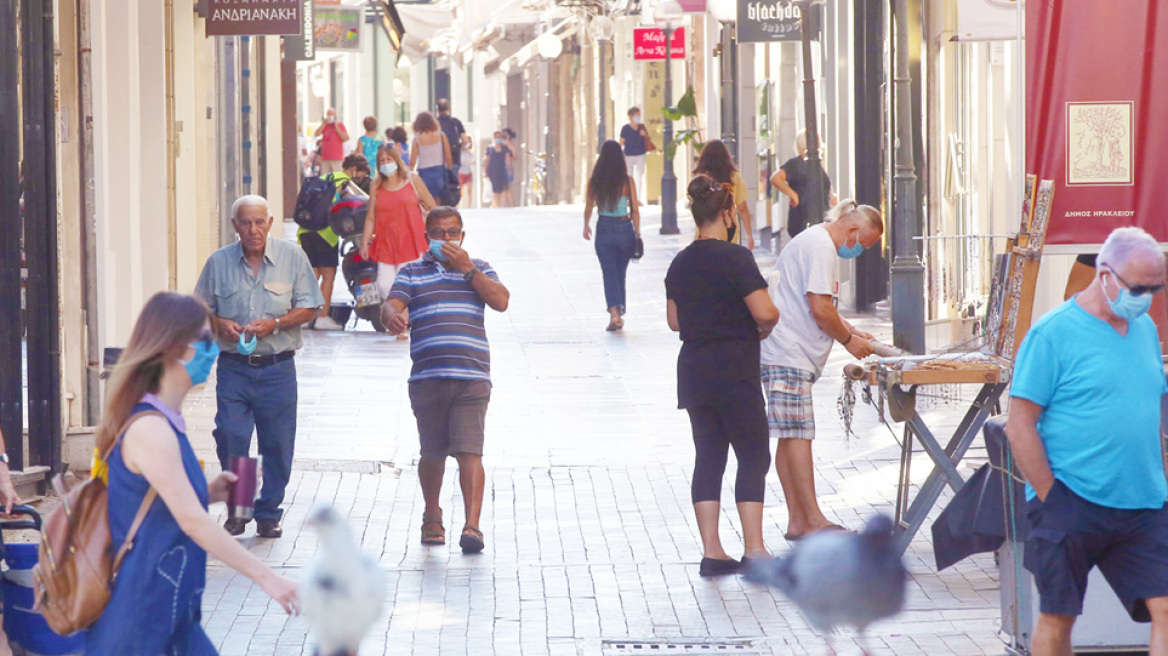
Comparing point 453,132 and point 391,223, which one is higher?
point 453,132

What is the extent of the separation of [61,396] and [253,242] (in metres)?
1.93

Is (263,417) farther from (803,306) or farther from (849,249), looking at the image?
(849,249)

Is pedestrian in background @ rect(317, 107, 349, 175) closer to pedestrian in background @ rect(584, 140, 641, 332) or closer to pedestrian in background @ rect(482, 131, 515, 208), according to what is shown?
pedestrian in background @ rect(482, 131, 515, 208)

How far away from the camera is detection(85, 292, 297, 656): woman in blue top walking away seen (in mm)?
4254

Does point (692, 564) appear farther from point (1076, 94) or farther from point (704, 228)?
point (1076, 94)

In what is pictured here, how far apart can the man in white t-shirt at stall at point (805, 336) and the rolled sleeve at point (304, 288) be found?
220cm

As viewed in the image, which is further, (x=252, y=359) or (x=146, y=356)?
(x=252, y=359)

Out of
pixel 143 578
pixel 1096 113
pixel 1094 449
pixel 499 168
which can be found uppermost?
pixel 499 168

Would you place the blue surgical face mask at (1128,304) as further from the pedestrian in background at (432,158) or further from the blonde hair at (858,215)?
the pedestrian in background at (432,158)

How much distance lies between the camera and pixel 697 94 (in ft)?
116

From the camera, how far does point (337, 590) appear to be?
12.5 ft

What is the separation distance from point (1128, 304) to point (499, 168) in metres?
38.2

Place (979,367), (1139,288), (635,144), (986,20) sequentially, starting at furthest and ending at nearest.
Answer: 1. (635,144)
2. (986,20)
3. (979,367)
4. (1139,288)

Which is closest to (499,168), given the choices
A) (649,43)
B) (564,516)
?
(649,43)
